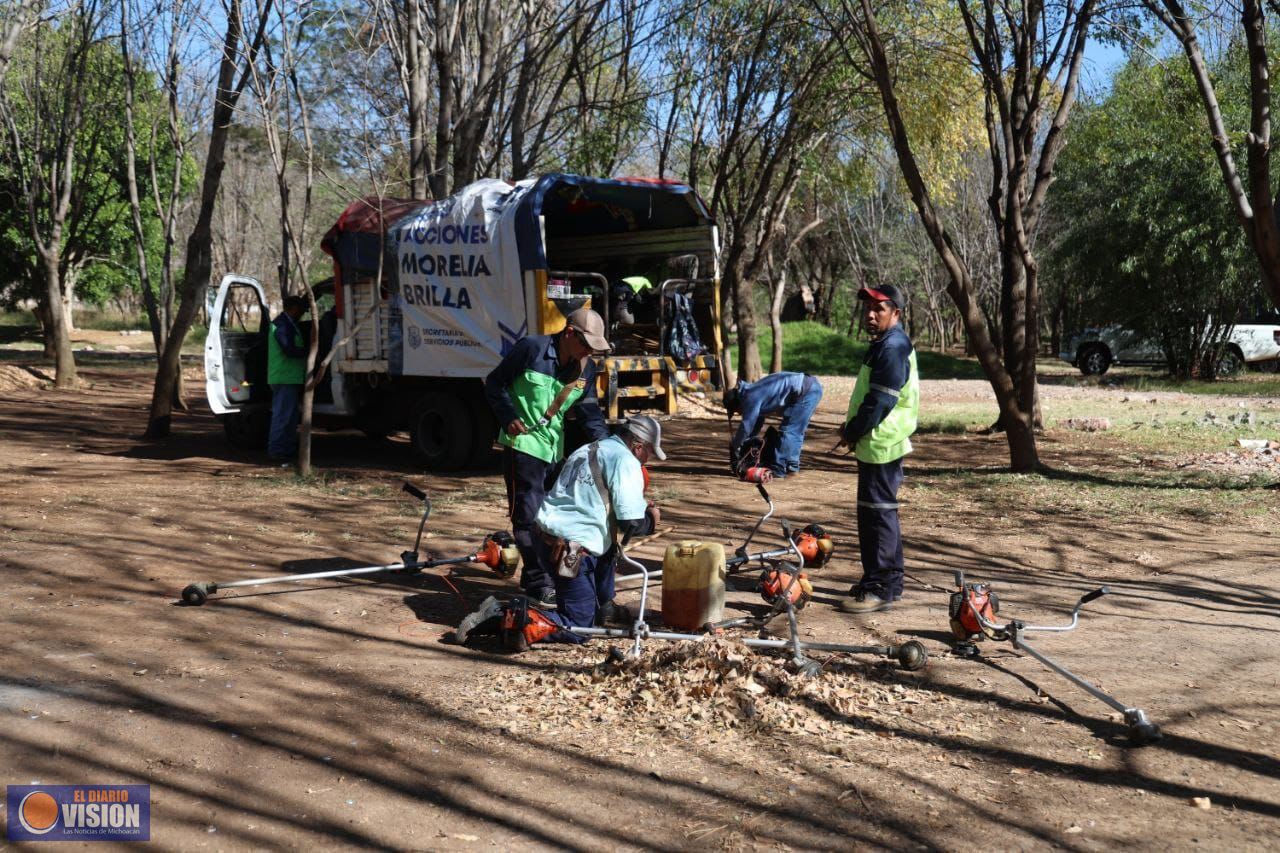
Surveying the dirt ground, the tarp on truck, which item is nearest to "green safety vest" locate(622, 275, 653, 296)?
the tarp on truck

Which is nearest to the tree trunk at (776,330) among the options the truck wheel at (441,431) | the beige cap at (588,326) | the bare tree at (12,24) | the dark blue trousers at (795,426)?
the dark blue trousers at (795,426)

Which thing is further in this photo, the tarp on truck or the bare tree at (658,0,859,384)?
the bare tree at (658,0,859,384)

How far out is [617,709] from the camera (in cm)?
468

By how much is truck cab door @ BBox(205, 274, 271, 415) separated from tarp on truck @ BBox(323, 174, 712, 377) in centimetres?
157

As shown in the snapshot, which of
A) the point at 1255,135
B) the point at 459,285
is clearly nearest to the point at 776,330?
the point at 459,285

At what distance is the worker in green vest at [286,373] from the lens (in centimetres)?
1194

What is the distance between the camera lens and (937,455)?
44.2ft

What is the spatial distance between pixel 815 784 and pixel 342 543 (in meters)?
4.94

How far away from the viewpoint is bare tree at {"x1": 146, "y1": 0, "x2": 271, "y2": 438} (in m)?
11.0

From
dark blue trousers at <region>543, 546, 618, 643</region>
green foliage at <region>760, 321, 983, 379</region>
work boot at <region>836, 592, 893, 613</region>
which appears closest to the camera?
dark blue trousers at <region>543, 546, 618, 643</region>

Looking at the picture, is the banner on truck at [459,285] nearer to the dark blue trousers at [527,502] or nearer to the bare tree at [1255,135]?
the dark blue trousers at [527,502]

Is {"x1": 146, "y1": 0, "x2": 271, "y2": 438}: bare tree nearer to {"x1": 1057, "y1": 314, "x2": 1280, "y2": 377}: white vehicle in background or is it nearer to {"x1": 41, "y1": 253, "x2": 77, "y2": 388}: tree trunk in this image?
{"x1": 41, "y1": 253, "x2": 77, "y2": 388}: tree trunk

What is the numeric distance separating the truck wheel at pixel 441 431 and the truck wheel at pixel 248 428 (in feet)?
7.40

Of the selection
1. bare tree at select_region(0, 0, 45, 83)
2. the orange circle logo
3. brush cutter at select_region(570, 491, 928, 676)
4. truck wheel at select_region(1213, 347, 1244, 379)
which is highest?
bare tree at select_region(0, 0, 45, 83)
